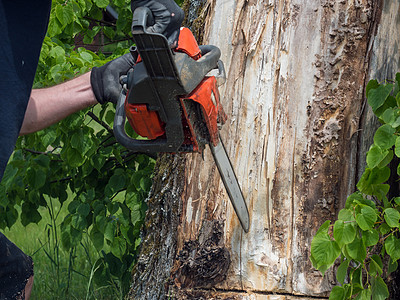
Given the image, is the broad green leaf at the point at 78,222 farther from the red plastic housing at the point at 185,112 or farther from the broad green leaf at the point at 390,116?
the broad green leaf at the point at 390,116

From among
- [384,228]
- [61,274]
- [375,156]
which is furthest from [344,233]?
[61,274]

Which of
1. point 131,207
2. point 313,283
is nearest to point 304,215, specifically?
point 313,283

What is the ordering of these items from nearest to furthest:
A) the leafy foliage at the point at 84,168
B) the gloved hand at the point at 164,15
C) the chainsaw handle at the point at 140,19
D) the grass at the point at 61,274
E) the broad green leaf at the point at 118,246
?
the chainsaw handle at the point at 140,19 < the gloved hand at the point at 164,15 < the leafy foliage at the point at 84,168 < the broad green leaf at the point at 118,246 < the grass at the point at 61,274

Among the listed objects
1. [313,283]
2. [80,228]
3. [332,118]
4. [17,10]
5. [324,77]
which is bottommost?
[313,283]

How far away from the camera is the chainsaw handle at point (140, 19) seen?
1741 mm

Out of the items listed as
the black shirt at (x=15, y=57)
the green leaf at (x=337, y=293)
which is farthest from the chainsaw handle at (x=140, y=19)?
the green leaf at (x=337, y=293)

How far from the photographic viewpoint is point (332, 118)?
2.26 meters

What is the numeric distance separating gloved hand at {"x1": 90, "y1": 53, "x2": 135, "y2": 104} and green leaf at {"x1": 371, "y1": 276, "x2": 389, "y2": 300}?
1349 mm

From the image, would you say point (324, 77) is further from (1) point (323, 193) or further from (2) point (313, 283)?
(2) point (313, 283)

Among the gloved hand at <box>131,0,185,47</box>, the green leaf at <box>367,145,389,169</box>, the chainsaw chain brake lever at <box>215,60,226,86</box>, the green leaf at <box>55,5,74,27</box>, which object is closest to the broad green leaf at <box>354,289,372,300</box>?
the green leaf at <box>367,145,389,169</box>

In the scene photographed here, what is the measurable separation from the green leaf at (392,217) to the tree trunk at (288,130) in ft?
0.87

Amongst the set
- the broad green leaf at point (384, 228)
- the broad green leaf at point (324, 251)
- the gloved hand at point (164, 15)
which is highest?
the gloved hand at point (164, 15)

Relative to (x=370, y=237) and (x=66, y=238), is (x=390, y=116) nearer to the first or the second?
(x=370, y=237)

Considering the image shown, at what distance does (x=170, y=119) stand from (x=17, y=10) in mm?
691
